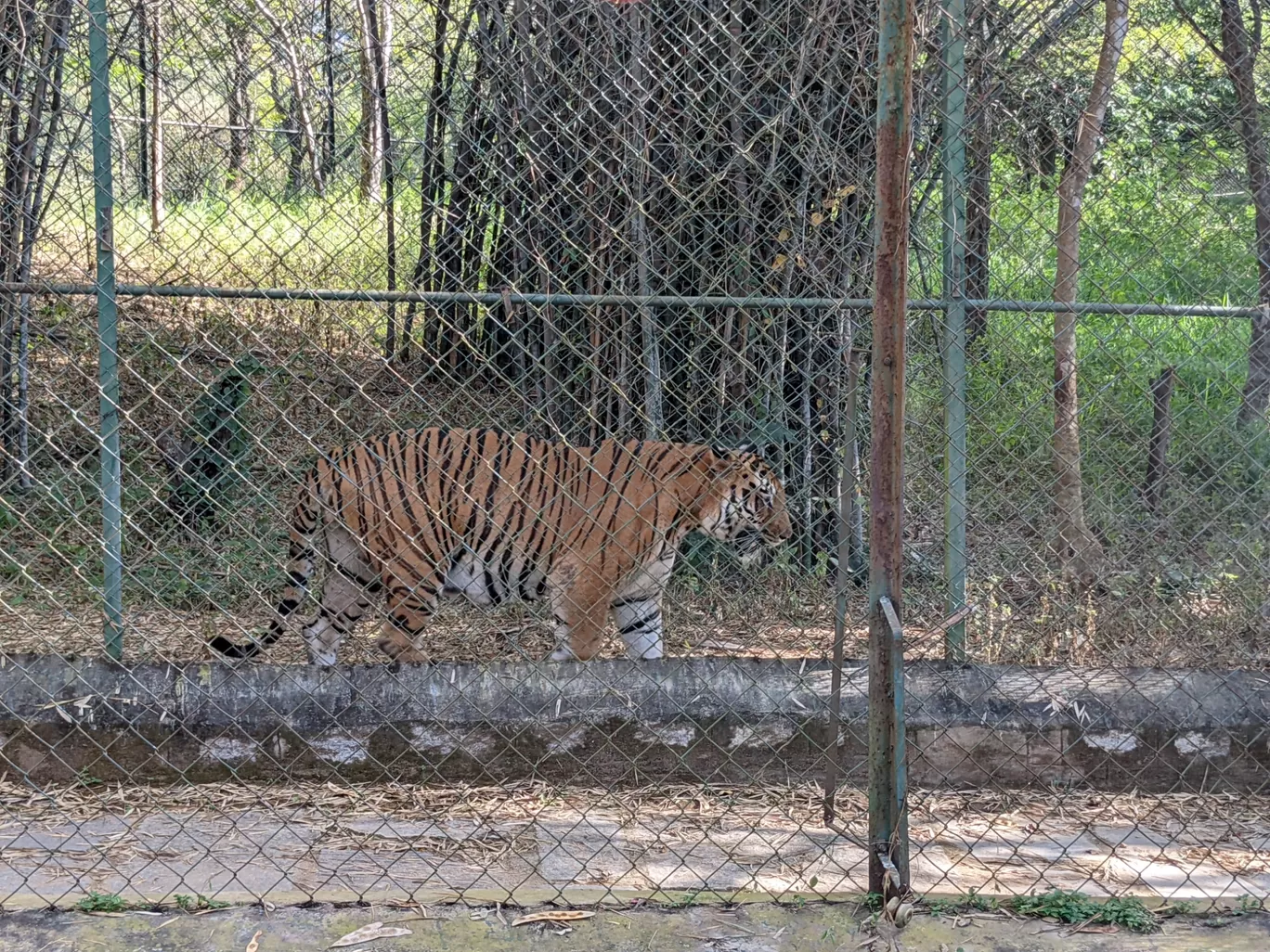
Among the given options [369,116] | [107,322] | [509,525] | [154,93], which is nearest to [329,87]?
[369,116]

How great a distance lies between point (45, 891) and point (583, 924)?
131 cm

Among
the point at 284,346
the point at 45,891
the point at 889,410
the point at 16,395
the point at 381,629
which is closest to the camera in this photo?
the point at 889,410

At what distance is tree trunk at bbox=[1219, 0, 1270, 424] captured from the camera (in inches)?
184

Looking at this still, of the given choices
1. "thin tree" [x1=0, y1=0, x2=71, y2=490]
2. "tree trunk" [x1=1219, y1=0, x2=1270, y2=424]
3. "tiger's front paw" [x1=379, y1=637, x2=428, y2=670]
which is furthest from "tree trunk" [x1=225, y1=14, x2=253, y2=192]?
"tree trunk" [x1=1219, y1=0, x2=1270, y2=424]

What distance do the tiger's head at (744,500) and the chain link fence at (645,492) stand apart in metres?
0.11

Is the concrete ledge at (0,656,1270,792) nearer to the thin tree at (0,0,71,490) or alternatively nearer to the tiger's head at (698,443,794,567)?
the thin tree at (0,0,71,490)

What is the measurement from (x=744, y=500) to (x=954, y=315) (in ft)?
5.01

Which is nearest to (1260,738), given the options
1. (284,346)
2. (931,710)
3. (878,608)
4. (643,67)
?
(931,710)

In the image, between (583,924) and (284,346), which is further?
(284,346)

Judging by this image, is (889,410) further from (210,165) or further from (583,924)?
(210,165)

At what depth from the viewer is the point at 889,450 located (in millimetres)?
2609

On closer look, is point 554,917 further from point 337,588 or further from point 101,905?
point 337,588

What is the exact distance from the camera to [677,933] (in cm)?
272

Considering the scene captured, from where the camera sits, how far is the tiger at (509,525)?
4801 mm
